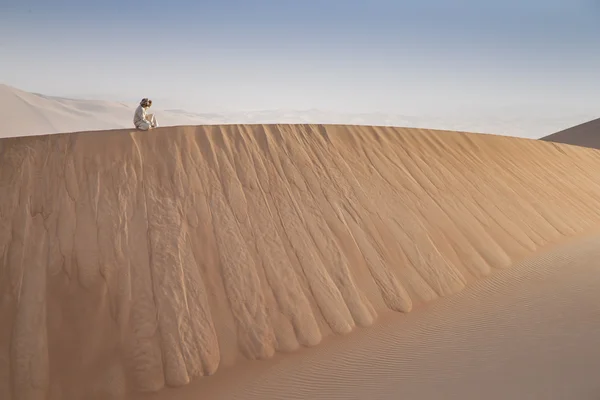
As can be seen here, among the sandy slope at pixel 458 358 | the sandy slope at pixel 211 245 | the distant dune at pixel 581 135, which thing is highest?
the distant dune at pixel 581 135

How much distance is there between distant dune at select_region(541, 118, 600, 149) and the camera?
132 ft

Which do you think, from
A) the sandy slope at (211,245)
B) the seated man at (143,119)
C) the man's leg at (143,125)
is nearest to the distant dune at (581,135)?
the sandy slope at (211,245)

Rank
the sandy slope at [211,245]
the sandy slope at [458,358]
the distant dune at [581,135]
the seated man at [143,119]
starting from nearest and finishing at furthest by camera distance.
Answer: the sandy slope at [458,358]
the sandy slope at [211,245]
the seated man at [143,119]
the distant dune at [581,135]

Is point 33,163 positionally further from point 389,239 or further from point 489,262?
point 489,262

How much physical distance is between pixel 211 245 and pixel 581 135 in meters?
44.3

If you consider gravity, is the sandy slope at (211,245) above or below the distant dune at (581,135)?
below

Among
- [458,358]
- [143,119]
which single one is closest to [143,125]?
[143,119]

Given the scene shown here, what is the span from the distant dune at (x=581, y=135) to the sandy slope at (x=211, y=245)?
34.4 metres

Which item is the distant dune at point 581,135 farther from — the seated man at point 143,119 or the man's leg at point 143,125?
the man's leg at point 143,125

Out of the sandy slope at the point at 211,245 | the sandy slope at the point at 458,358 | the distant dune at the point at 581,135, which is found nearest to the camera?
the sandy slope at the point at 458,358

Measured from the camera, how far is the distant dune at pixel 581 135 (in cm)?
4027

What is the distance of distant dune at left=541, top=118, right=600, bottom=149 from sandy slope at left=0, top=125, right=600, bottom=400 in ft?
113

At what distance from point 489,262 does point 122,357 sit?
6.17m

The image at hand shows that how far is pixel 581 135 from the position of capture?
141ft
